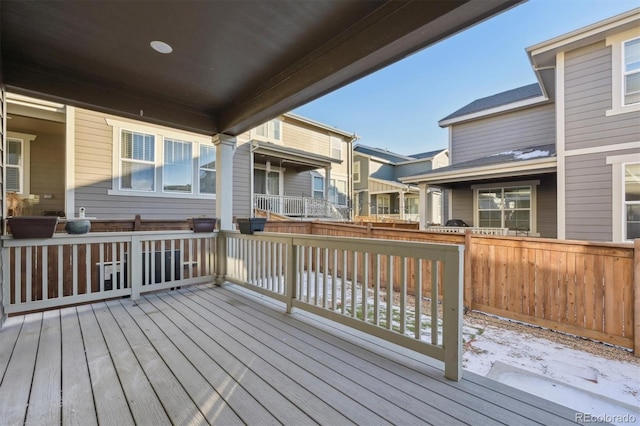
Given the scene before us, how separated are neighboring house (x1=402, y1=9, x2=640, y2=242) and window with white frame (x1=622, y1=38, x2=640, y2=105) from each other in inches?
0.5

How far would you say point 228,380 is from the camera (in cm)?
188

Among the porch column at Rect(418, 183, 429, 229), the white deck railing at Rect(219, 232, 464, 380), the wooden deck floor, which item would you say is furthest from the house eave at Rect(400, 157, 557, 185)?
the wooden deck floor

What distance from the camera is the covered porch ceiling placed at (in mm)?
2080

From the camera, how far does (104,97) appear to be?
342 cm

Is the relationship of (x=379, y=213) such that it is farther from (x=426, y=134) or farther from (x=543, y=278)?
(x=543, y=278)

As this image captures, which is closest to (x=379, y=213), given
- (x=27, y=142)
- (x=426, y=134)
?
(x=426, y=134)

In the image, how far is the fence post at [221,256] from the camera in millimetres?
4496

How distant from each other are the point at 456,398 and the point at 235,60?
337cm

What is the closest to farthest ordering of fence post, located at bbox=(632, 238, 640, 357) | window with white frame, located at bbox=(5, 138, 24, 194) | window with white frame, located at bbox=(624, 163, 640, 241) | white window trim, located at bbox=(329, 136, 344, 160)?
fence post, located at bbox=(632, 238, 640, 357)
window with white frame, located at bbox=(624, 163, 640, 241)
window with white frame, located at bbox=(5, 138, 24, 194)
white window trim, located at bbox=(329, 136, 344, 160)

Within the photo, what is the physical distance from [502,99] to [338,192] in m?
7.34

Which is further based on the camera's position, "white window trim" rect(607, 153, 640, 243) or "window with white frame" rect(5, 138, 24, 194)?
"window with white frame" rect(5, 138, 24, 194)

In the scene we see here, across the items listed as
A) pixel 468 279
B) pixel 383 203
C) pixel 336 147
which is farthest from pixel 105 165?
pixel 383 203

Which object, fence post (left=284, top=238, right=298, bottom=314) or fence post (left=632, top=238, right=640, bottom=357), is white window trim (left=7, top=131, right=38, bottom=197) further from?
fence post (left=632, top=238, right=640, bottom=357)

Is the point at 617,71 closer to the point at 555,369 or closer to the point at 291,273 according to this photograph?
the point at 555,369
